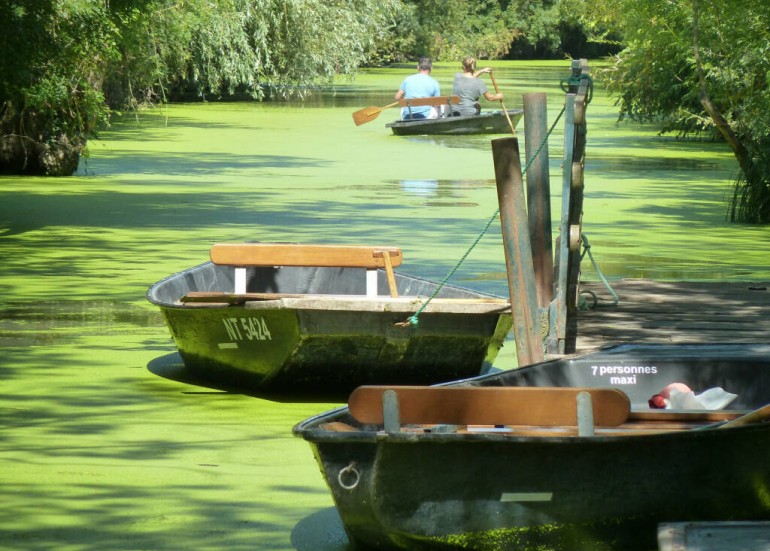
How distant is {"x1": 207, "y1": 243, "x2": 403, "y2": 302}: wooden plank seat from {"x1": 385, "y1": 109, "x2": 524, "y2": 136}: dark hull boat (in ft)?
44.8

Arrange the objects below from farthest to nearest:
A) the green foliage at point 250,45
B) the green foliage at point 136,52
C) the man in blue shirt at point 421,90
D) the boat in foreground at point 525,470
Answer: the man in blue shirt at point 421,90 → the green foliage at point 250,45 → the green foliage at point 136,52 → the boat in foreground at point 525,470

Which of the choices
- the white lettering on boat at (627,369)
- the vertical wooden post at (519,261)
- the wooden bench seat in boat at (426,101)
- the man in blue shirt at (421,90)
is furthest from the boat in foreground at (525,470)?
the man in blue shirt at (421,90)

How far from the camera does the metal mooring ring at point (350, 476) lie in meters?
3.71

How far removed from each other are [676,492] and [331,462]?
0.87m

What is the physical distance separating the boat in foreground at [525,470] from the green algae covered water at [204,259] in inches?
18.5

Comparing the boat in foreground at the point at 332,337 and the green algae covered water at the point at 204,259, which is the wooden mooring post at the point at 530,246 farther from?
the green algae covered water at the point at 204,259

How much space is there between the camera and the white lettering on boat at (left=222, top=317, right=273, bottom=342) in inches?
233

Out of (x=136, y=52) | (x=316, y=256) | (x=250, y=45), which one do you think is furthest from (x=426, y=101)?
(x=316, y=256)

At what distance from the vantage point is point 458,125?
2083cm

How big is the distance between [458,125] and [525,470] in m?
17.3

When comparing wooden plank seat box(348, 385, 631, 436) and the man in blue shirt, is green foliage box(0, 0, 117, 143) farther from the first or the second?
the man in blue shirt

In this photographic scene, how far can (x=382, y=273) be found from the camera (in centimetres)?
698

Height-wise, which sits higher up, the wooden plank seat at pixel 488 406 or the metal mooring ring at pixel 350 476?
the wooden plank seat at pixel 488 406

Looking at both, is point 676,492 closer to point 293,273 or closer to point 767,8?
point 293,273
